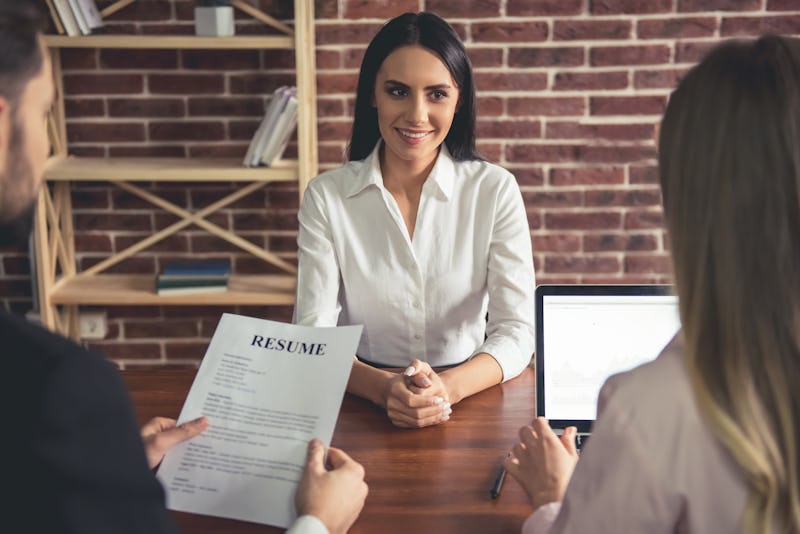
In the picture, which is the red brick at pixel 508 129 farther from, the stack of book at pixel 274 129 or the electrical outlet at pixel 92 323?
the electrical outlet at pixel 92 323

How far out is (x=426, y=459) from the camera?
132 cm

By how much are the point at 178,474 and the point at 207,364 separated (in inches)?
6.7

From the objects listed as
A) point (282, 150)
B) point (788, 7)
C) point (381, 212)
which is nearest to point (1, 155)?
point (381, 212)

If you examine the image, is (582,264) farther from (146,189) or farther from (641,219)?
(146,189)

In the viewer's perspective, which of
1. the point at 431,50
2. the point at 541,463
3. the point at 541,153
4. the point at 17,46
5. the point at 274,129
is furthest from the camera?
the point at 541,153

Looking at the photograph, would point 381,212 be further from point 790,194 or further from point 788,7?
point 788,7

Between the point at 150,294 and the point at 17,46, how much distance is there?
205 cm

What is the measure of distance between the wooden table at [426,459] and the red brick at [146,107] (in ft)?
4.82

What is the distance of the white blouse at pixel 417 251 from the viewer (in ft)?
6.30

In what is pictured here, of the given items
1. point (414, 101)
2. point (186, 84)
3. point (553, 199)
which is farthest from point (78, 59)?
point (553, 199)

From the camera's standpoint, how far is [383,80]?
6.35 ft

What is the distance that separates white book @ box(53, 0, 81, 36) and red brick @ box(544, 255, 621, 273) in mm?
1685

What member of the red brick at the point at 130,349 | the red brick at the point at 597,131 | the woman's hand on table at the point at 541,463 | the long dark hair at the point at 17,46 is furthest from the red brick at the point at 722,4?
the long dark hair at the point at 17,46

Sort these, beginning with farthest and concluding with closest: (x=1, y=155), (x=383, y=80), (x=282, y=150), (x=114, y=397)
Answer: (x=282, y=150) → (x=383, y=80) → (x=1, y=155) → (x=114, y=397)
